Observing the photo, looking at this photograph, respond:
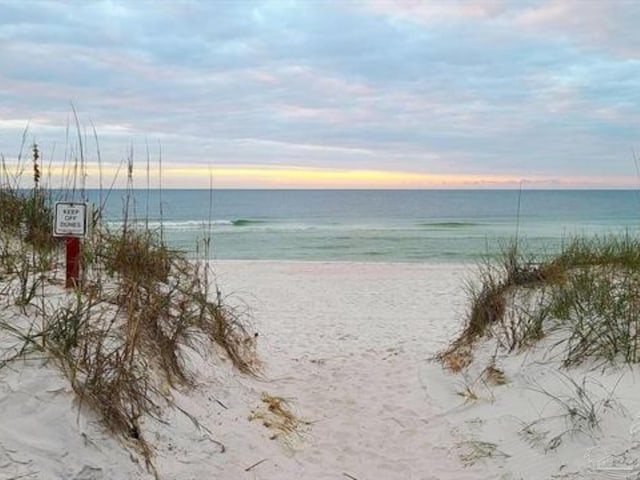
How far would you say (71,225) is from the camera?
14.8 feet

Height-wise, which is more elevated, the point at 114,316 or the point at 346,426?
the point at 114,316

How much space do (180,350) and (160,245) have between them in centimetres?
184

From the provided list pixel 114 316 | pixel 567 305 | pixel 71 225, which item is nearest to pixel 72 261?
pixel 71 225

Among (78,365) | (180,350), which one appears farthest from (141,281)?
(78,365)

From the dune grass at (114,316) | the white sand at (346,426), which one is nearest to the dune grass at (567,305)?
the white sand at (346,426)

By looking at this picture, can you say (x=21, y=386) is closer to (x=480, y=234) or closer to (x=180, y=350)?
(x=180, y=350)

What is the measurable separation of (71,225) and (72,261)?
0.27 meters

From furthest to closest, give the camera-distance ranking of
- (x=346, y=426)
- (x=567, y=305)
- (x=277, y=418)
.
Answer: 1. (x=567, y=305)
2. (x=346, y=426)
3. (x=277, y=418)

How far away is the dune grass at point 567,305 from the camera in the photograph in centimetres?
450

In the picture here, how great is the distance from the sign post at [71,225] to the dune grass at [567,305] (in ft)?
11.5

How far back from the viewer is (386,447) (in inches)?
168

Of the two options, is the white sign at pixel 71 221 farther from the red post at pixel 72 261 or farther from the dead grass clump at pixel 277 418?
the dead grass clump at pixel 277 418

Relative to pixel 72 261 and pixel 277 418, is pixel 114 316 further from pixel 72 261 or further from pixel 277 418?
pixel 277 418

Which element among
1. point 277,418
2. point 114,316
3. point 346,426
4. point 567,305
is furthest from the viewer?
point 567,305
